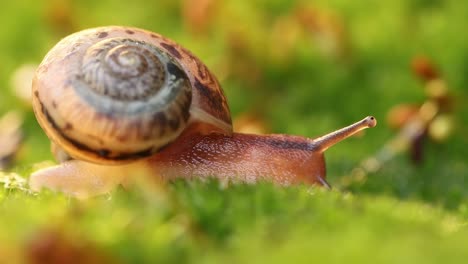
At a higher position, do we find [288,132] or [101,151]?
[288,132]

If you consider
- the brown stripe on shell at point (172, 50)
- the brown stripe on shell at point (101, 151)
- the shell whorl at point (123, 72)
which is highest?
the brown stripe on shell at point (172, 50)

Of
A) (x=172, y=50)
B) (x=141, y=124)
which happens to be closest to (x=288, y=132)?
(x=172, y=50)

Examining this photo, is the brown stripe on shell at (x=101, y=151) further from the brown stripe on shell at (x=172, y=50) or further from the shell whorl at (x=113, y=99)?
the brown stripe on shell at (x=172, y=50)

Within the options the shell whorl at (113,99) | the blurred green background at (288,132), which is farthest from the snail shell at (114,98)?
the blurred green background at (288,132)

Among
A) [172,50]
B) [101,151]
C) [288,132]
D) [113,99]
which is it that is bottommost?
[101,151]

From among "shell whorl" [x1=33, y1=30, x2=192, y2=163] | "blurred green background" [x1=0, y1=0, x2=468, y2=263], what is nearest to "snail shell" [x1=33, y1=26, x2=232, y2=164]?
"shell whorl" [x1=33, y1=30, x2=192, y2=163]

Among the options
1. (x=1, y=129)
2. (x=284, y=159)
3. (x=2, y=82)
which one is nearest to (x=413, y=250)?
(x=284, y=159)

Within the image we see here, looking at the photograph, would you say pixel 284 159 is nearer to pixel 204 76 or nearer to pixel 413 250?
pixel 204 76

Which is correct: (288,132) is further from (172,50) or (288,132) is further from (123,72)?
(123,72)
